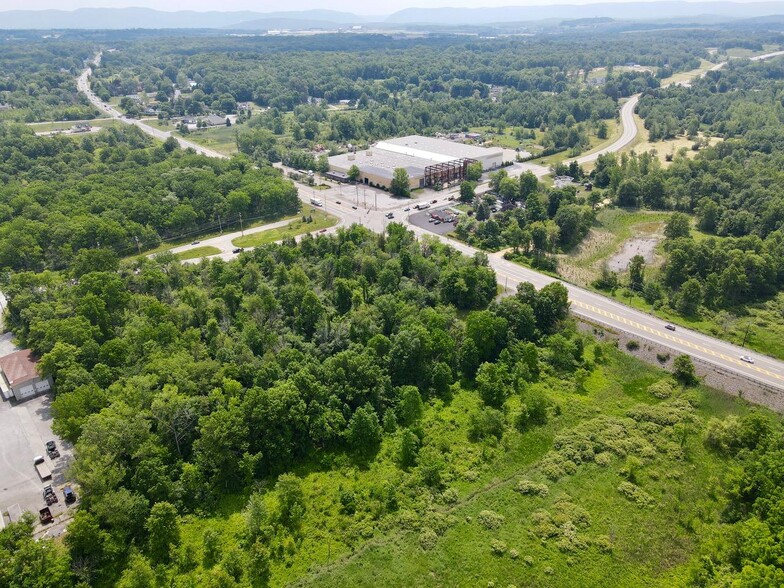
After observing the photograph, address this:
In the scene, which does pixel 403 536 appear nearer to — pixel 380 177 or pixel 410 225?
pixel 410 225

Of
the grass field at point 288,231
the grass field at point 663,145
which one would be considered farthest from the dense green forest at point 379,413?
the grass field at point 663,145

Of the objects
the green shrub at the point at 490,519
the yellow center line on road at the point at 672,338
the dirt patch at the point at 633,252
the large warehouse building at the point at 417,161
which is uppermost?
the large warehouse building at the point at 417,161

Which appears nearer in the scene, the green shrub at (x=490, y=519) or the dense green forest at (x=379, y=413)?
the dense green forest at (x=379, y=413)

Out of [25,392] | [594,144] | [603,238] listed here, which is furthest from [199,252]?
[594,144]

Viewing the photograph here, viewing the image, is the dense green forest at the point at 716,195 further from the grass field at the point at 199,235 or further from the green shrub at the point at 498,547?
the grass field at the point at 199,235

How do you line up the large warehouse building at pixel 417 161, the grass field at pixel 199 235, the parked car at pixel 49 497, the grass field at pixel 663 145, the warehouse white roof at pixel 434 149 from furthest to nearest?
the grass field at pixel 663 145 < the warehouse white roof at pixel 434 149 < the large warehouse building at pixel 417 161 < the grass field at pixel 199 235 < the parked car at pixel 49 497

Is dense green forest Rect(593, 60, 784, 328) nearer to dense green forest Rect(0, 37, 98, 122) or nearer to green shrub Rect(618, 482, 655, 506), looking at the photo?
green shrub Rect(618, 482, 655, 506)

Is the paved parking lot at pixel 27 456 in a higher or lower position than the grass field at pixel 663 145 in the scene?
lower

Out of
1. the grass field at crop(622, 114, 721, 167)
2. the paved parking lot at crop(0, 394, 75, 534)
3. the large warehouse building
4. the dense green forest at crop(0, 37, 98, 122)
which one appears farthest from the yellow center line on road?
the dense green forest at crop(0, 37, 98, 122)

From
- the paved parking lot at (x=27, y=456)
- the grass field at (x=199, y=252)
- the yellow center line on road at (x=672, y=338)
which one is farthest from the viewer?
the grass field at (x=199, y=252)
